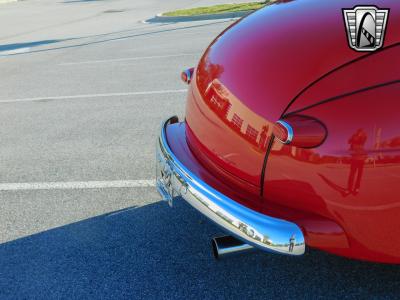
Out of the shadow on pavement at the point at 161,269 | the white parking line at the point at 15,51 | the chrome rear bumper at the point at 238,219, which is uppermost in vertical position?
the chrome rear bumper at the point at 238,219

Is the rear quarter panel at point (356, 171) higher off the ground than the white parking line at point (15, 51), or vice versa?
the rear quarter panel at point (356, 171)

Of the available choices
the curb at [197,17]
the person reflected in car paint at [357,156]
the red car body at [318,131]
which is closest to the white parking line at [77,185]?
the red car body at [318,131]

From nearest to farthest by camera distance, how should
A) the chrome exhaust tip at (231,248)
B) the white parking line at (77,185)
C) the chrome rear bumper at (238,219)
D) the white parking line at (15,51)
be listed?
the chrome rear bumper at (238,219)
the chrome exhaust tip at (231,248)
the white parking line at (77,185)
the white parking line at (15,51)

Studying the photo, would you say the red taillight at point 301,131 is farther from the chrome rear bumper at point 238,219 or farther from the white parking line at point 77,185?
the white parking line at point 77,185

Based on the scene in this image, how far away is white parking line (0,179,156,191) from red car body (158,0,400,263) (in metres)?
1.48

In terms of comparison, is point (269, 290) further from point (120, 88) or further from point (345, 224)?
point (120, 88)

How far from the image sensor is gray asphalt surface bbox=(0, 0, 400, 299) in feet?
8.16

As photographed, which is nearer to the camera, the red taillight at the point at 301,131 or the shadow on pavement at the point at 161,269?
the red taillight at the point at 301,131

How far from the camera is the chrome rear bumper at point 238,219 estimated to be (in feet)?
6.24

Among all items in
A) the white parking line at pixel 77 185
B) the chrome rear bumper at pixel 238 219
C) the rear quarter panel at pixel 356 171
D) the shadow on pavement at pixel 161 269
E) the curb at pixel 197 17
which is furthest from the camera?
the curb at pixel 197 17

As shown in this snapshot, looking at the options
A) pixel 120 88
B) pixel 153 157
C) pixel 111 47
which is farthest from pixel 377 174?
pixel 111 47

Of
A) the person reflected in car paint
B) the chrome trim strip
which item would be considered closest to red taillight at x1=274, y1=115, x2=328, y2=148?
the chrome trim strip

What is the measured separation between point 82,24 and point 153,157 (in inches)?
Answer: 565

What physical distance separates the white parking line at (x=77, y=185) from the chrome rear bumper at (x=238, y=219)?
1321mm
